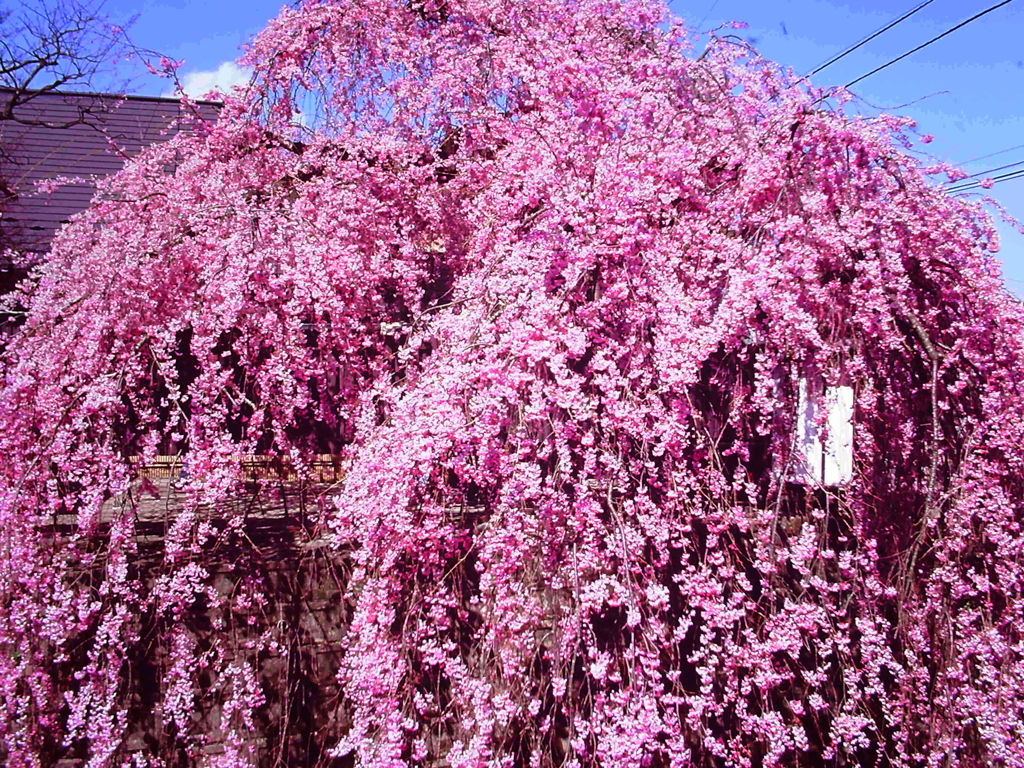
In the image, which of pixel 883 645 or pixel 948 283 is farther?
pixel 948 283

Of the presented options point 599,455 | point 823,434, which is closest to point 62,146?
point 599,455

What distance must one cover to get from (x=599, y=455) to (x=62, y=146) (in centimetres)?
1088

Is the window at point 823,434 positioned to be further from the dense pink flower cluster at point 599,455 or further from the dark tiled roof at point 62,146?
the dark tiled roof at point 62,146

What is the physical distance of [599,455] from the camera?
3293 millimetres

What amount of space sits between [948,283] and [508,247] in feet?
7.70

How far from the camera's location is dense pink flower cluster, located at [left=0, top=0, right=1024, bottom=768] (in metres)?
3.18

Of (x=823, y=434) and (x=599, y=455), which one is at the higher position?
(x=823, y=434)

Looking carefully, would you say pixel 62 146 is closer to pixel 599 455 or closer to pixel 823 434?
pixel 599 455

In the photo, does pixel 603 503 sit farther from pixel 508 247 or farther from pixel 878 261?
pixel 878 261

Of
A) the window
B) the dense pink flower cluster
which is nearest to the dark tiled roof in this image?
the dense pink flower cluster

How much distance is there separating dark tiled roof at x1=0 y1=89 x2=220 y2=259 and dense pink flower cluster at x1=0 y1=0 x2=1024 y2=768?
5959 mm

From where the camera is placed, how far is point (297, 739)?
3.68 meters

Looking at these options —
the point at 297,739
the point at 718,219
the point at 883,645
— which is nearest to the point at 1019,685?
the point at 883,645

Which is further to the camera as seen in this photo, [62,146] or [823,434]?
[62,146]
